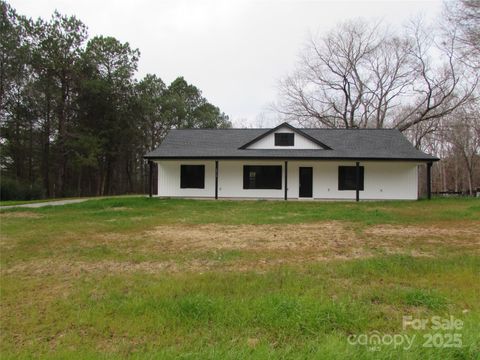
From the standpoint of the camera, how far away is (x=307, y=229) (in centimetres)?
854

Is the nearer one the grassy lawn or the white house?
the grassy lawn

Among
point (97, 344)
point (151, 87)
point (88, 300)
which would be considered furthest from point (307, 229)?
point (151, 87)

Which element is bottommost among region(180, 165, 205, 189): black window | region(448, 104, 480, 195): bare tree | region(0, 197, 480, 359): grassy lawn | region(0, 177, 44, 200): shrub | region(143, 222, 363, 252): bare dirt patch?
region(0, 197, 480, 359): grassy lawn

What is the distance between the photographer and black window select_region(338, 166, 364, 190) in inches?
744

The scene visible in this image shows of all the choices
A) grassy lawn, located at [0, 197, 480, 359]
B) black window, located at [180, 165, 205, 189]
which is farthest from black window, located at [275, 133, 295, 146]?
grassy lawn, located at [0, 197, 480, 359]

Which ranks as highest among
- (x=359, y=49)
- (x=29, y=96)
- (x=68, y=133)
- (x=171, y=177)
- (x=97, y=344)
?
(x=359, y=49)

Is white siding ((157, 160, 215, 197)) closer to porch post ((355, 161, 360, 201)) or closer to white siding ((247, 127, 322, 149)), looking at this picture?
white siding ((247, 127, 322, 149))

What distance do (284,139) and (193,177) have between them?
18.6ft

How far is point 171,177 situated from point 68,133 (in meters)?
14.4

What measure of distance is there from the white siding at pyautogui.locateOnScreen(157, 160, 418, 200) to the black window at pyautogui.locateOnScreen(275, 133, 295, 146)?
123 centimetres

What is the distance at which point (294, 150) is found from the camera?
19.1 meters

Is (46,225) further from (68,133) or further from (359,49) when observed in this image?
(359,49)

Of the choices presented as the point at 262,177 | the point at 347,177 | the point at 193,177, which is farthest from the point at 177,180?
the point at 347,177

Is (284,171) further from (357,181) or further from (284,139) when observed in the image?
(357,181)
